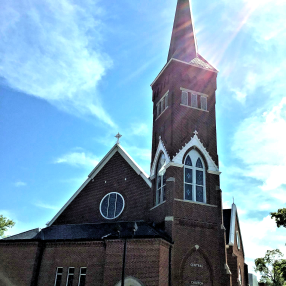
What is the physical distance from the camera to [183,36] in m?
27.6

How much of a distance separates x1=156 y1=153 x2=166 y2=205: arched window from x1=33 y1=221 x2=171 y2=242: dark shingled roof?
2.05m

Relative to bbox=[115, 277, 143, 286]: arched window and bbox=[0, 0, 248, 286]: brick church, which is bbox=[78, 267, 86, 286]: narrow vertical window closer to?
bbox=[0, 0, 248, 286]: brick church

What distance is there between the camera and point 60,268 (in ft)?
65.0

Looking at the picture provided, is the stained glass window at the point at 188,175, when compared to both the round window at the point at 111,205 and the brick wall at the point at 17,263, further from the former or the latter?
the brick wall at the point at 17,263

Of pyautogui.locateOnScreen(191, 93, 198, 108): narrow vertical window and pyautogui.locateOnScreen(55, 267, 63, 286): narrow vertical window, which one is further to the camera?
pyautogui.locateOnScreen(191, 93, 198, 108): narrow vertical window

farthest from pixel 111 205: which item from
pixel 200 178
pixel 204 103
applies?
pixel 204 103

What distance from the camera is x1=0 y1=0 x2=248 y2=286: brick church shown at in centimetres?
1819

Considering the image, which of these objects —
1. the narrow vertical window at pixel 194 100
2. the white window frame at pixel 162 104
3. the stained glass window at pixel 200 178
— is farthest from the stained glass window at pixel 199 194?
the white window frame at pixel 162 104

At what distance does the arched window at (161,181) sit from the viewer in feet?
72.2

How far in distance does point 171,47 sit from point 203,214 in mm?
14027

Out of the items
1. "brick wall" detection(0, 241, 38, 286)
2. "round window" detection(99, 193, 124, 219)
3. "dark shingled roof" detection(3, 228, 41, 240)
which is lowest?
"brick wall" detection(0, 241, 38, 286)

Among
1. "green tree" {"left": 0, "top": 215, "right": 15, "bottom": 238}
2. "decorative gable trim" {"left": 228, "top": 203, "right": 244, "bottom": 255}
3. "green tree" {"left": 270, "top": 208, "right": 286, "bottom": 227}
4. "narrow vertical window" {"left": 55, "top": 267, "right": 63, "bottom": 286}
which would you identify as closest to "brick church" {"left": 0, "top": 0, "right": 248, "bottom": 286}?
"narrow vertical window" {"left": 55, "top": 267, "right": 63, "bottom": 286}

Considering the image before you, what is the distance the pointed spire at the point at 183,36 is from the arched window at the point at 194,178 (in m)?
7.57

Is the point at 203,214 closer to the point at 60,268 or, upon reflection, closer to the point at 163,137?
the point at 163,137
